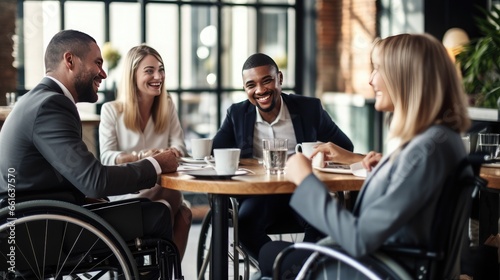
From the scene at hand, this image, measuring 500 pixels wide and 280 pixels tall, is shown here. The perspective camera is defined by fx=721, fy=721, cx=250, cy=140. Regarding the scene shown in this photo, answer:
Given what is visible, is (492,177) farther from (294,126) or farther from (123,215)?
(123,215)

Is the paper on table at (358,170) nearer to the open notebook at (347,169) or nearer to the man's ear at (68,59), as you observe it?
the open notebook at (347,169)

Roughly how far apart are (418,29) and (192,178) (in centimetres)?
483

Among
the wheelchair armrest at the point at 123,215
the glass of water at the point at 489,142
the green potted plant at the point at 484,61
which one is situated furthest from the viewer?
the green potted plant at the point at 484,61

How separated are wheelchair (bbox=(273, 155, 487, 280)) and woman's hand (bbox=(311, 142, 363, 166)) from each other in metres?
0.82

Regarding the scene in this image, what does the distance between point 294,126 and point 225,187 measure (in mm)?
1096

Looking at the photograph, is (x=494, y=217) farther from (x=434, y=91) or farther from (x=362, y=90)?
(x=362, y=90)

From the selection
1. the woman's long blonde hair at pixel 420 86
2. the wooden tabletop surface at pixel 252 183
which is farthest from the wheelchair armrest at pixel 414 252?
the wooden tabletop surface at pixel 252 183

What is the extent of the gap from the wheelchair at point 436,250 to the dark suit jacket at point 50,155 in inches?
29.6

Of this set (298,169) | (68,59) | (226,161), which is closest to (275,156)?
(226,161)

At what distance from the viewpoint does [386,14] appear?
7168 millimetres

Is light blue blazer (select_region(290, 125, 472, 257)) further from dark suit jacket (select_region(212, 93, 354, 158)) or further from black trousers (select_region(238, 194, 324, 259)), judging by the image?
dark suit jacket (select_region(212, 93, 354, 158))

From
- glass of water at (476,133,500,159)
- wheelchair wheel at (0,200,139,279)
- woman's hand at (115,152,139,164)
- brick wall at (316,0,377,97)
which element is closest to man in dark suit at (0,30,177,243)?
wheelchair wheel at (0,200,139,279)

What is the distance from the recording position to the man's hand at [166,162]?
257 centimetres

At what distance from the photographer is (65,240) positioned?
7.72 feet
